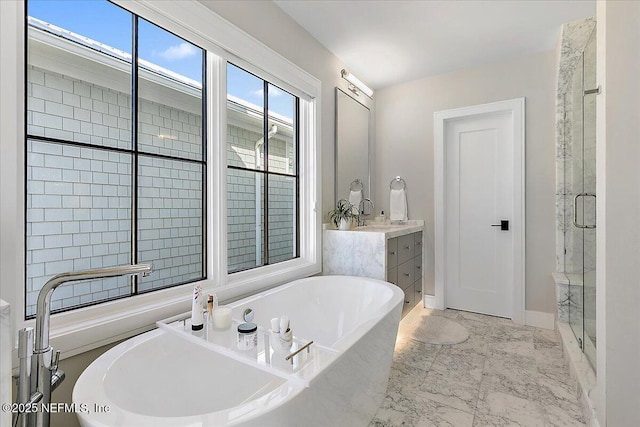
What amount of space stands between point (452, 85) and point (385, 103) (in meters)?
0.76

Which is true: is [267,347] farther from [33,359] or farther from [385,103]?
[385,103]

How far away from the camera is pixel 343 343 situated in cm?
131

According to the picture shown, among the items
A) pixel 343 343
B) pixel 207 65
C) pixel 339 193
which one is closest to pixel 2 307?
pixel 343 343

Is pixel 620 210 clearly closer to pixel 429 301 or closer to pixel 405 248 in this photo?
pixel 405 248

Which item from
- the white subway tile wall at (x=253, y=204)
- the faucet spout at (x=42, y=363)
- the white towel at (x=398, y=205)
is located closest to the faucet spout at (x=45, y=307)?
the faucet spout at (x=42, y=363)

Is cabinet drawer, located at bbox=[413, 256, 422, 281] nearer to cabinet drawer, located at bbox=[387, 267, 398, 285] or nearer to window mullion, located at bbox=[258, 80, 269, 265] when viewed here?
cabinet drawer, located at bbox=[387, 267, 398, 285]

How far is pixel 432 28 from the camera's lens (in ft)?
8.70

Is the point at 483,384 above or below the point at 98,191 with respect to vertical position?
below

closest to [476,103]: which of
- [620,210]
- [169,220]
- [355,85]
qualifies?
[355,85]

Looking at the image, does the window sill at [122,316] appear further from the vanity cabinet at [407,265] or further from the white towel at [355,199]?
the white towel at [355,199]

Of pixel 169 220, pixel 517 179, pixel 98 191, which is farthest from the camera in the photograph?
pixel 517 179

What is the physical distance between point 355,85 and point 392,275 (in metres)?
2.01

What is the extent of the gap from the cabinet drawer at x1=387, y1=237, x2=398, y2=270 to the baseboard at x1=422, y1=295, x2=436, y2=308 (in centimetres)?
112

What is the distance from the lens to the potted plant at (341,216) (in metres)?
2.85
